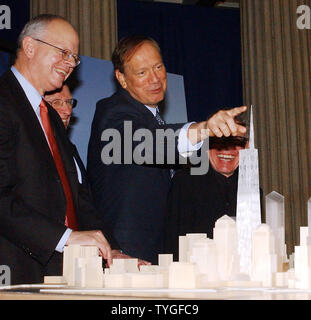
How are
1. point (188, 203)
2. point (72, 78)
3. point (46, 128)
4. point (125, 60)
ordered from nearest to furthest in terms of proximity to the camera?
point (46, 128) → point (125, 60) → point (188, 203) → point (72, 78)

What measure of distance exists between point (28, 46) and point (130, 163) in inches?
25.5

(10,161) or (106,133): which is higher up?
(106,133)

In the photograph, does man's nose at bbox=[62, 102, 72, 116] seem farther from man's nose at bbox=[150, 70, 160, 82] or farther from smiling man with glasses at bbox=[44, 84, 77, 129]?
man's nose at bbox=[150, 70, 160, 82]

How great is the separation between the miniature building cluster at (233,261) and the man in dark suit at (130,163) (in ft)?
3.73

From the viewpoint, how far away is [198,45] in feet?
16.8

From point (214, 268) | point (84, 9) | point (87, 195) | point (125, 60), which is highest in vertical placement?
point (84, 9)

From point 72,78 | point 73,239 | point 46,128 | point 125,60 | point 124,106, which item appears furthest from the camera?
point 72,78

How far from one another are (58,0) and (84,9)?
176 mm

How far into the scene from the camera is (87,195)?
217 cm

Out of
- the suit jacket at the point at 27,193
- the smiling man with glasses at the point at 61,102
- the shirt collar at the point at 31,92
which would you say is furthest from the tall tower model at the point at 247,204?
the smiling man with glasses at the point at 61,102

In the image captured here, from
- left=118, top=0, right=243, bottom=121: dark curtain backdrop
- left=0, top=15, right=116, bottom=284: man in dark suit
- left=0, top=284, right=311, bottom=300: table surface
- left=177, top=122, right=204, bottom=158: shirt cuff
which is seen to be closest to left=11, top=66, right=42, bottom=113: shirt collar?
left=0, top=15, right=116, bottom=284: man in dark suit

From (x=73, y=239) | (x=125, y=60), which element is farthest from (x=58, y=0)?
(x=73, y=239)

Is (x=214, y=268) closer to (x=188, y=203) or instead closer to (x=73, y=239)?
(x=73, y=239)

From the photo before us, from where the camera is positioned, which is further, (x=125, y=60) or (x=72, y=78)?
(x=72, y=78)
